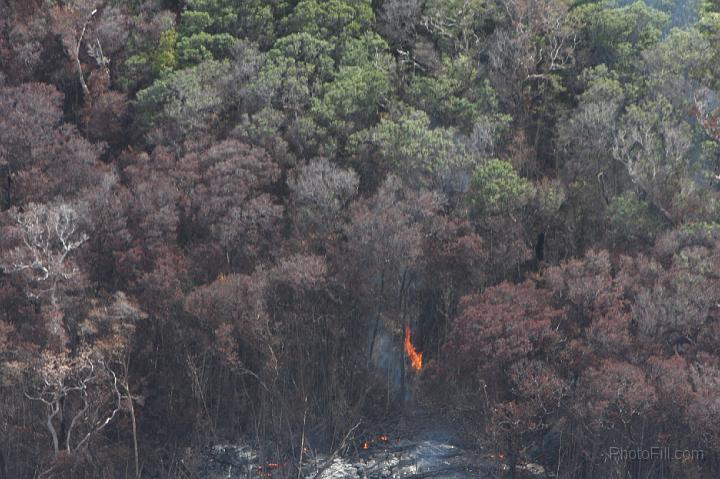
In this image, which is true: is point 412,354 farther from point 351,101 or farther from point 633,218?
point 351,101

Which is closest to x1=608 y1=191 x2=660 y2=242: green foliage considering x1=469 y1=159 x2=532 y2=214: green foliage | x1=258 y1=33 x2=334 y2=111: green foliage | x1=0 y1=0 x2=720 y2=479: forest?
x1=0 y1=0 x2=720 y2=479: forest

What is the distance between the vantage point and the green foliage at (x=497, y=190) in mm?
35312

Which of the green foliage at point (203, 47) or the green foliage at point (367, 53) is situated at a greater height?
the green foliage at point (367, 53)

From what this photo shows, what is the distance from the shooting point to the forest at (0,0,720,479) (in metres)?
32.1

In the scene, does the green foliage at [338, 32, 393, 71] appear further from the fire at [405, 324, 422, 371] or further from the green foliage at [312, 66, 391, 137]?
the fire at [405, 324, 422, 371]

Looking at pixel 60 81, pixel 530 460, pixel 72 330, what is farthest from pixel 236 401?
pixel 60 81

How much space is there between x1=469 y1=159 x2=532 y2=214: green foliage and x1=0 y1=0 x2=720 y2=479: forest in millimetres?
80

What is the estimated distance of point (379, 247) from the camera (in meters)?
34.2

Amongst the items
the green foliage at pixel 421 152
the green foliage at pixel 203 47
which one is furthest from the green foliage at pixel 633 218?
the green foliage at pixel 203 47

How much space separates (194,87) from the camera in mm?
38594

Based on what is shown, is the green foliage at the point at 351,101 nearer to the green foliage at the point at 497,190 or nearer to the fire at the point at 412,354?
the green foliage at the point at 497,190

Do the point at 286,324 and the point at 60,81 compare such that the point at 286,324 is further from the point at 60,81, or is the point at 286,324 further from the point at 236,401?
the point at 60,81

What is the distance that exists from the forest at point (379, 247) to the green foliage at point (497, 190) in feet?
0.26

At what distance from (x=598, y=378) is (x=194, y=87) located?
15.1m
